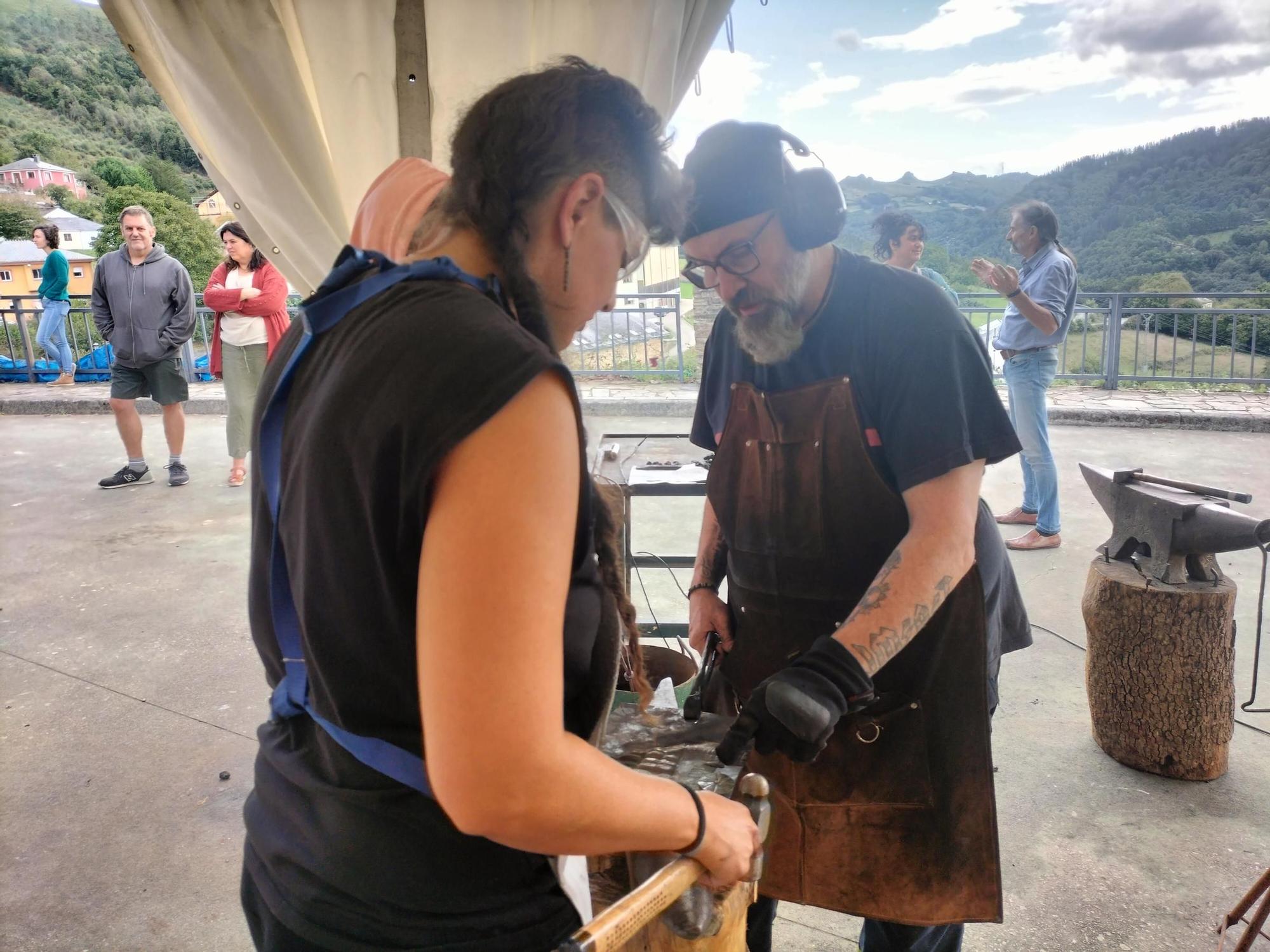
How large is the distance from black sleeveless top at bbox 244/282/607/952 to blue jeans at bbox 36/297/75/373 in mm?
11493

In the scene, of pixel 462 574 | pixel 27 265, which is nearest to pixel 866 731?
pixel 462 574

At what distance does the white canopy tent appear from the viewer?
2516mm

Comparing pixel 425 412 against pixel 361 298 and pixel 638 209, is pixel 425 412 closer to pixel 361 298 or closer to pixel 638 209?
pixel 361 298

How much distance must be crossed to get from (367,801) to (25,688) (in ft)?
12.2

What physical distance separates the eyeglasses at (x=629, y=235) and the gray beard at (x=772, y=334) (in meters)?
0.64

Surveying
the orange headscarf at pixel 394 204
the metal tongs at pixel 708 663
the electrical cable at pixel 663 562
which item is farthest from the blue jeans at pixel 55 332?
the metal tongs at pixel 708 663

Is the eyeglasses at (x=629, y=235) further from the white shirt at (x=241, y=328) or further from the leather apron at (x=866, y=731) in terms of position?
the white shirt at (x=241, y=328)

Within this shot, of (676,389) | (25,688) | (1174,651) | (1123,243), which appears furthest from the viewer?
(1123,243)

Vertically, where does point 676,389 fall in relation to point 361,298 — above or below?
below

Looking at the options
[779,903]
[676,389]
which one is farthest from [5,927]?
[676,389]

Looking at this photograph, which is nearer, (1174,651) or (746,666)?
(746,666)

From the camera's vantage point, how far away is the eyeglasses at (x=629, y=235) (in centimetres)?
87

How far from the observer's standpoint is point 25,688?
363 cm

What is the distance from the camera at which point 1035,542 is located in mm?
5156
